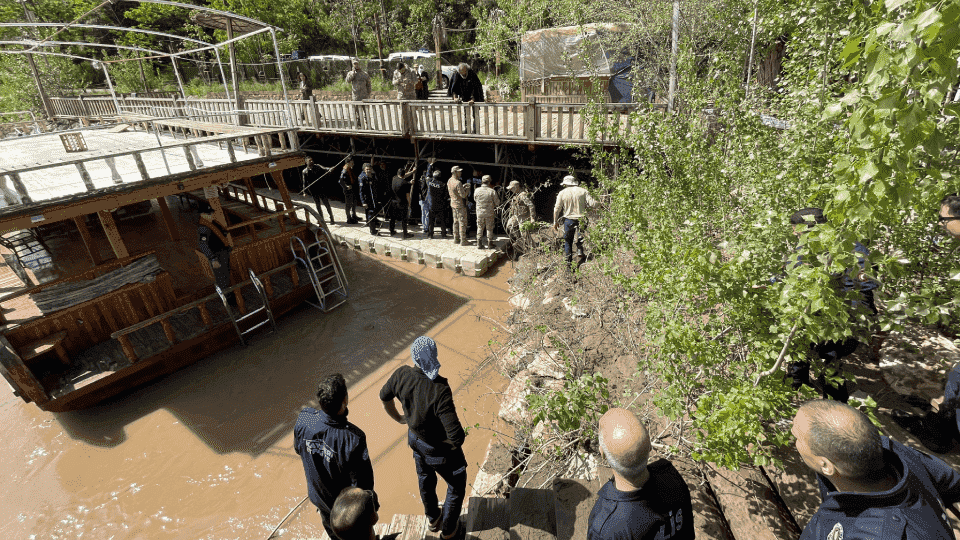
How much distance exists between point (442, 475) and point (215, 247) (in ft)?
20.4

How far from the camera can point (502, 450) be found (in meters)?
4.94

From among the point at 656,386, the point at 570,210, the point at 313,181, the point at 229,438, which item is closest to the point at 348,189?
the point at 313,181

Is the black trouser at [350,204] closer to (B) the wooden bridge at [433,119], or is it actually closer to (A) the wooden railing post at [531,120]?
(B) the wooden bridge at [433,119]

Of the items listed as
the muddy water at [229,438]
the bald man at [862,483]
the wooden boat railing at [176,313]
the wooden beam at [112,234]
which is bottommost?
the muddy water at [229,438]

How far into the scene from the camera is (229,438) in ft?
19.3

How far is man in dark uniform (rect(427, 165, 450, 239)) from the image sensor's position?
1048cm

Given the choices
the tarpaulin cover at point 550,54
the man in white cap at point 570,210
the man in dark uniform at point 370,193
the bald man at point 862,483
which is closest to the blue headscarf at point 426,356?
the bald man at point 862,483

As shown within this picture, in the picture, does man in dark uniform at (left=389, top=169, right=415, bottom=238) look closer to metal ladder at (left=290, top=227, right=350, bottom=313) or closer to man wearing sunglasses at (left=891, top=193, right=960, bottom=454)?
metal ladder at (left=290, top=227, right=350, bottom=313)

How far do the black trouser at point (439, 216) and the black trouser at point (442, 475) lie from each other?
308 inches

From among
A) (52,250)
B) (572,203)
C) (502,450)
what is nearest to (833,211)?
(502,450)

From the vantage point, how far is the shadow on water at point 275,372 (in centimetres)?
609

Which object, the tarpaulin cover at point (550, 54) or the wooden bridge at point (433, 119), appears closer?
the wooden bridge at point (433, 119)

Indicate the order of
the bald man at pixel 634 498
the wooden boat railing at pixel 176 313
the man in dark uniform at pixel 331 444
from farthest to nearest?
the wooden boat railing at pixel 176 313 → the man in dark uniform at pixel 331 444 → the bald man at pixel 634 498

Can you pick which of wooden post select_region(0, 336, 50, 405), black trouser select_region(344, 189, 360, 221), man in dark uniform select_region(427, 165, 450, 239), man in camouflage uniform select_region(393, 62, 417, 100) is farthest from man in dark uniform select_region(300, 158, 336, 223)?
wooden post select_region(0, 336, 50, 405)
